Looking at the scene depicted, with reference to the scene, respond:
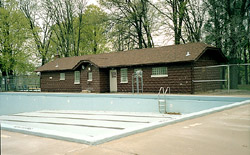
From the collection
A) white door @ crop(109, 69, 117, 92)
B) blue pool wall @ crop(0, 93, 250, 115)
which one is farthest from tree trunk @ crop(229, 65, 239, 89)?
white door @ crop(109, 69, 117, 92)

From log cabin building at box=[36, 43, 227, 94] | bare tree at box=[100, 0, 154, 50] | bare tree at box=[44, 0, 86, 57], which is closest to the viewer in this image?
log cabin building at box=[36, 43, 227, 94]

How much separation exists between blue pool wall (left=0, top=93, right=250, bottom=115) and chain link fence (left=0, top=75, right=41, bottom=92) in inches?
243

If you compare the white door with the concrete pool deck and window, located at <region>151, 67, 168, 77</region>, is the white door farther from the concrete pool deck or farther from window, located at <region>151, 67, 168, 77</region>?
the concrete pool deck

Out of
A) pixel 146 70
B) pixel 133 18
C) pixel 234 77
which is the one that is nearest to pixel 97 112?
pixel 146 70

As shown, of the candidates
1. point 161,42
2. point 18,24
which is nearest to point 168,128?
point 161,42

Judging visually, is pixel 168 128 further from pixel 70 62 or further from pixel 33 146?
pixel 70 62

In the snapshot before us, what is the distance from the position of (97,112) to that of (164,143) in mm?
11326

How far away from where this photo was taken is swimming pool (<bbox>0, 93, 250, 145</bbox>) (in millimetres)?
8962

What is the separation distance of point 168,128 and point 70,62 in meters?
24.4

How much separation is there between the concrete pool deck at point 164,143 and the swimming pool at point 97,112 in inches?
12.3

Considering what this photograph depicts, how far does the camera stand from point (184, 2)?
28156 mm

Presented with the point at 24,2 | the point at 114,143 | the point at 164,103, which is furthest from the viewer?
the point at 24,2

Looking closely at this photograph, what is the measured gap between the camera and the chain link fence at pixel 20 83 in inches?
1314

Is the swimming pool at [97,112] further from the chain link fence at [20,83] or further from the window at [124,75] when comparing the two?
the chain link fence at [20,83]
